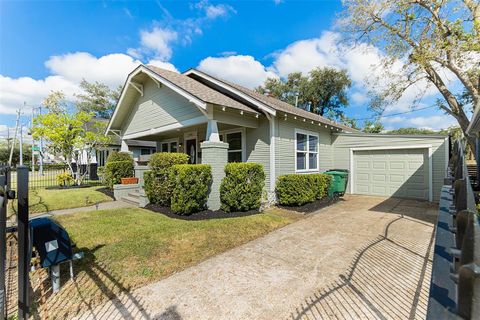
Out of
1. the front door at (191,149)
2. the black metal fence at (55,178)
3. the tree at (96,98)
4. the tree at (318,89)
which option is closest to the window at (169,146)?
the front door at (191,149)

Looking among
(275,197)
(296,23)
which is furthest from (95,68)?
(275,197)

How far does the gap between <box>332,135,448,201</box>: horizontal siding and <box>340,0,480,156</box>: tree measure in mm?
1078

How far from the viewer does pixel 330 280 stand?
3.34m

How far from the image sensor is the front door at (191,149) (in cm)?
1201

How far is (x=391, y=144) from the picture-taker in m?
10.4

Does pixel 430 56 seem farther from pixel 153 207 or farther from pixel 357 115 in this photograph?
pixel 357 115

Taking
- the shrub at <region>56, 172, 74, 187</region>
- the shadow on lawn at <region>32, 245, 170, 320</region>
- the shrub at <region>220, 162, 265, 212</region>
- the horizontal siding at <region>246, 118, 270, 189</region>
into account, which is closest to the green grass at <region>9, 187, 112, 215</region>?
the shrub at <region>56, 172, 74, 187</region>

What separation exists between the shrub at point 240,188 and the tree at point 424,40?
7292 millimetres

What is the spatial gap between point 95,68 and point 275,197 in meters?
30.1

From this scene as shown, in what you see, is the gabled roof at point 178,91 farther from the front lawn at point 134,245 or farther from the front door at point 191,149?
the front lawn at point 134,245

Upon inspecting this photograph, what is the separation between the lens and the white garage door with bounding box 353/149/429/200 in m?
9.79

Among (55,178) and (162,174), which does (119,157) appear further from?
(55,178)

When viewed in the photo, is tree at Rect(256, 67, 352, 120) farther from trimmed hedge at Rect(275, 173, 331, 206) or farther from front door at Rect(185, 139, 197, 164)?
trimmed hedge at Rect(275, 173, 331, 206)

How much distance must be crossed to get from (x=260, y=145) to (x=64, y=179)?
11248 mm
